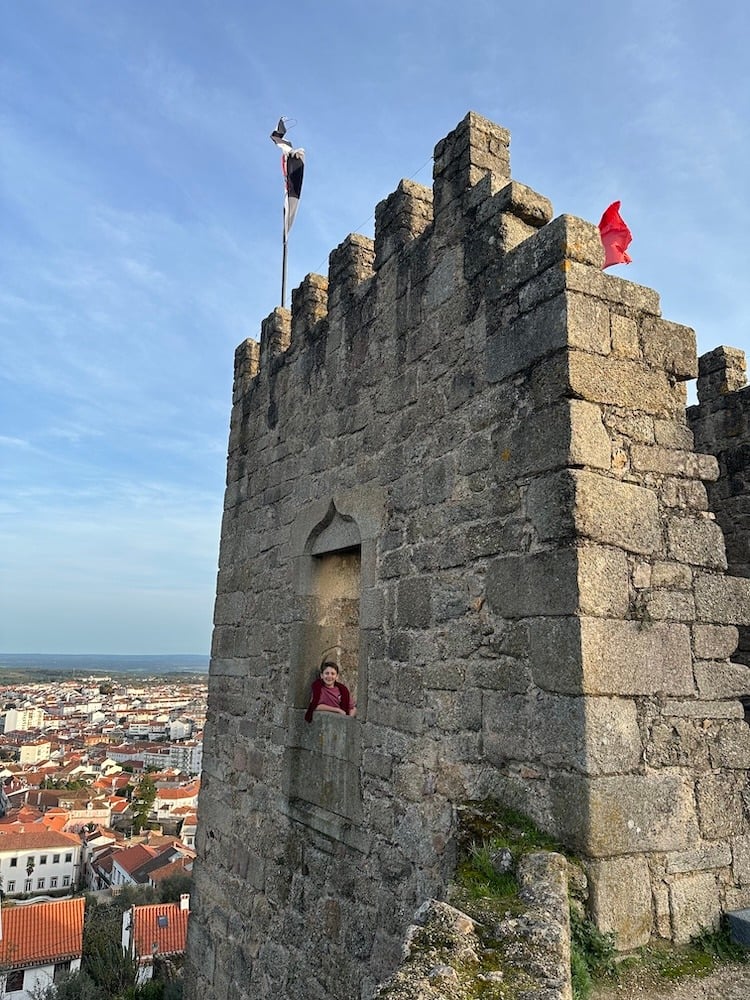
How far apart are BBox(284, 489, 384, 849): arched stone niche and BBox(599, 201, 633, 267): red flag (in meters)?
1.84

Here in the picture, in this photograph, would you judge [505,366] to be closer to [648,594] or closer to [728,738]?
[648,594]

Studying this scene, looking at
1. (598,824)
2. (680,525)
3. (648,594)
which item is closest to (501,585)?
(648,594)

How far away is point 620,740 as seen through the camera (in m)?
2.69

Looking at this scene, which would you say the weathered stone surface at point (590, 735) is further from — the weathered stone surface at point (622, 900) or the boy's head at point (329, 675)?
the boy's head at point (329, 675)

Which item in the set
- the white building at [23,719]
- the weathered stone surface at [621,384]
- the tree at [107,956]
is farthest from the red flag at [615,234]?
the white building at [23,719]

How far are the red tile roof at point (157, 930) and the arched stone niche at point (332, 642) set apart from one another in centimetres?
2294

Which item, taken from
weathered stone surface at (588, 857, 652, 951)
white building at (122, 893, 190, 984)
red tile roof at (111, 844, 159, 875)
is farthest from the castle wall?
red tile roof at (111, 844, 159, 875)

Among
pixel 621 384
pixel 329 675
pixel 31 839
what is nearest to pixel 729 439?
pixel 621 384

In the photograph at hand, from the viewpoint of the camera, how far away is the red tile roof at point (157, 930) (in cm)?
2395

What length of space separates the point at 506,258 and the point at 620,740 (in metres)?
2.18

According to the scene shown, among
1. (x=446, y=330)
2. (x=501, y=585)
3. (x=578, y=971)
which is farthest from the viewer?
(x=446, y=330)

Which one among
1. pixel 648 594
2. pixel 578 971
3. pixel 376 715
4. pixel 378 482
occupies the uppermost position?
pixel 378 482

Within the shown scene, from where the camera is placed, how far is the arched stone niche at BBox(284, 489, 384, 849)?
4078 millimetres

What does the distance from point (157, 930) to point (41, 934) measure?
4.63m
